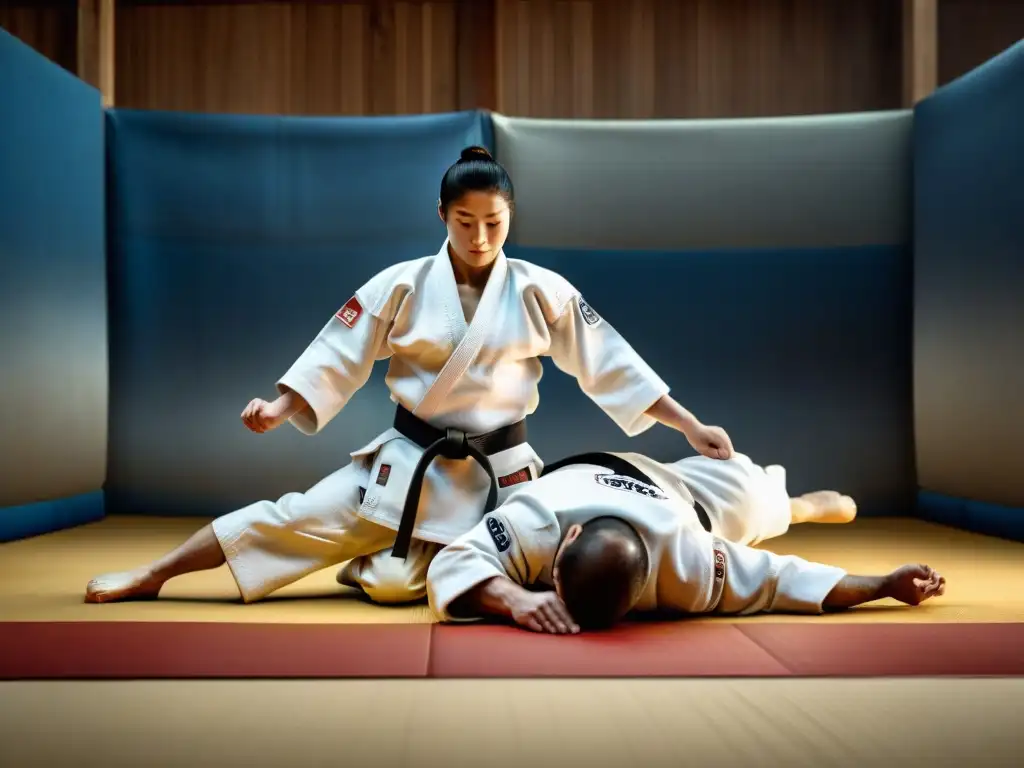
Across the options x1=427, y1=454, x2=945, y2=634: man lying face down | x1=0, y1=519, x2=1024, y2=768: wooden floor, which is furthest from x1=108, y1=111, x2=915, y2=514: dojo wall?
x1=0, y1=519, x2=1024, y2=768: wooden floor

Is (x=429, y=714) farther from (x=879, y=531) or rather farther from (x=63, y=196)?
(x=63, y=196)

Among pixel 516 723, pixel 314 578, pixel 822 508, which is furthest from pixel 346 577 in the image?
pixel 822 508

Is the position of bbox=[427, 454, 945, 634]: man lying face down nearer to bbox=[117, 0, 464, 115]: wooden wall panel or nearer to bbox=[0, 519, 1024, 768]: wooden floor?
bbox=[0, 519, 1024, 768]: wooden floor

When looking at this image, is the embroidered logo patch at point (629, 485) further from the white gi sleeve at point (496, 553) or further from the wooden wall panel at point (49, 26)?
the wooden wall panel at point (49, 26)

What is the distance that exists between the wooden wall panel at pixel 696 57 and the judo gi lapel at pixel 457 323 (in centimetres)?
321

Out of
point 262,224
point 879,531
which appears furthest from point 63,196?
point 879,531

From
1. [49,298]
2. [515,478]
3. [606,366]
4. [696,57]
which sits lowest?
[515,478]

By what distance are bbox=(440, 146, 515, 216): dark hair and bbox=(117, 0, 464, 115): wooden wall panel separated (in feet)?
11.1

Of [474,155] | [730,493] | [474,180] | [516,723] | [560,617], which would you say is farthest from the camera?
[730,493]

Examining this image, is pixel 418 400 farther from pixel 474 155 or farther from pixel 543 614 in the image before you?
pixel 543 614

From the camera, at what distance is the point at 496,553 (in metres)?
2.06

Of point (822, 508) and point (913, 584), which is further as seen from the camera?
point (822, 508)

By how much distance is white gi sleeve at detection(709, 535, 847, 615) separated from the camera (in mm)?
2092

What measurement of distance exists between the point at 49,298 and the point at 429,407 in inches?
77.4
